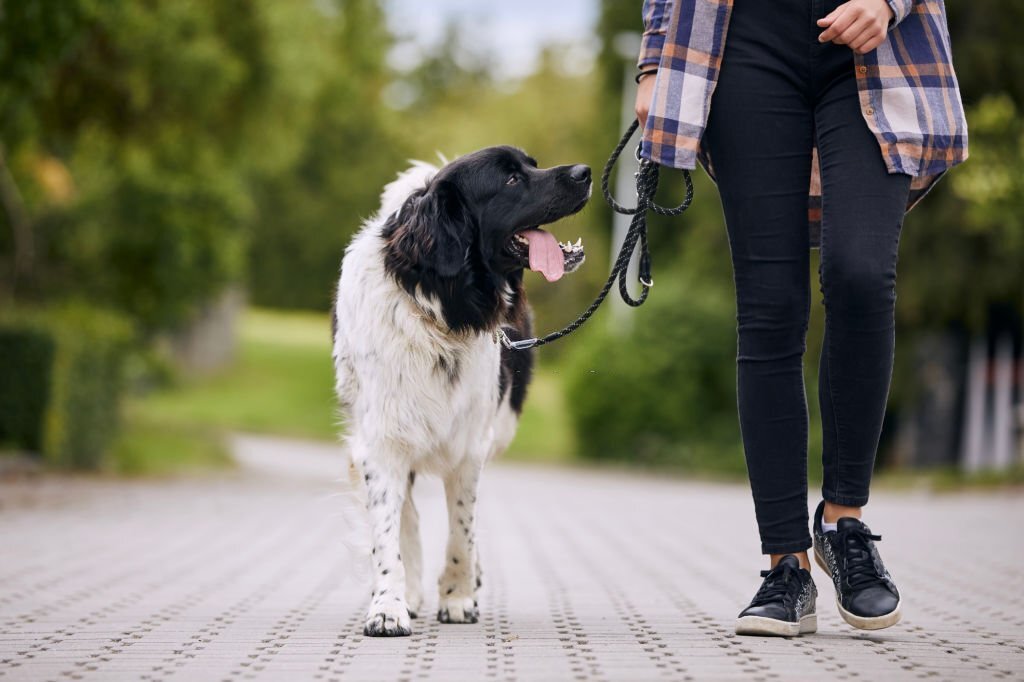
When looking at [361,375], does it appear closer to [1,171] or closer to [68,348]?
[68,348]

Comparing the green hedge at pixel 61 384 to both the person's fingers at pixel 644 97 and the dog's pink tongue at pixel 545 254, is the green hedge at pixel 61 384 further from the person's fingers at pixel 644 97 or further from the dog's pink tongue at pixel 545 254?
the person's fingers at pixel 644 97

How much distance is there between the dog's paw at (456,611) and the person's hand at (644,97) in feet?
6.01

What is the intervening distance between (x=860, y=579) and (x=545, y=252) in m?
1.56

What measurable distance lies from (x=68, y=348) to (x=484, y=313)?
40.1 feet

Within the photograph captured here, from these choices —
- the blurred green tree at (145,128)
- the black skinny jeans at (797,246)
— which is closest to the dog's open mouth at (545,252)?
the black skinny jeans at (797,246)

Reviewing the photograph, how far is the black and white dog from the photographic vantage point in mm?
4750

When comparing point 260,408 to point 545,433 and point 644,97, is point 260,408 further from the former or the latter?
point 644,97

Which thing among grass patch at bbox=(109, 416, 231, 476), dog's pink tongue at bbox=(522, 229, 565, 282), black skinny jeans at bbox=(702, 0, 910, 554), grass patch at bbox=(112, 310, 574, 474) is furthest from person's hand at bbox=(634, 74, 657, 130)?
grass patch at bbox=(112, 310, 574, 474)

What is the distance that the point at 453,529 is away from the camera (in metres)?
5.18

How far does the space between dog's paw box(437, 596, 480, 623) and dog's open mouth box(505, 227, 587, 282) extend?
123 centimetres

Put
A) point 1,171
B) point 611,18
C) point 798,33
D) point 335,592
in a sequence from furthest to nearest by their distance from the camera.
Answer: point 611,18 < point 1,171 < point 335,592 < point 798,33

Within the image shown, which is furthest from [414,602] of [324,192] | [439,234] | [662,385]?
[324,192]

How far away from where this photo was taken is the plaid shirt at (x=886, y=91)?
3945 millimetres

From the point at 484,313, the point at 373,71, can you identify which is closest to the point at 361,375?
the point at 484,313
